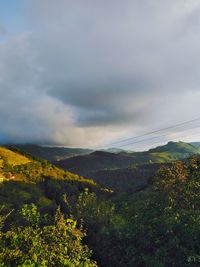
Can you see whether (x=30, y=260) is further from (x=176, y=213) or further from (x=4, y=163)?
(x=4, y=163)

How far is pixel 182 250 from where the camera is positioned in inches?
1046

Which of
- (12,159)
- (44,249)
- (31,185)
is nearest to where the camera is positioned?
(44,249)

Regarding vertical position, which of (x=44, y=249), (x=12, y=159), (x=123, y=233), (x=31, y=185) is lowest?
(x=31, y=185)

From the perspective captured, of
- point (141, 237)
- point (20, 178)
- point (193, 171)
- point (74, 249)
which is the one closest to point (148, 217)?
point (141, 237)

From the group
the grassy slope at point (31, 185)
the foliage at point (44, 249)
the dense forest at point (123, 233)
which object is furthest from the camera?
the grassy slope at point (31, 185)

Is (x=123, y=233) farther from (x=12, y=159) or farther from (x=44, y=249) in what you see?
(x=12, y=159)

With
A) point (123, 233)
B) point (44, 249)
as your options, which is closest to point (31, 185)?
point (123, 233)

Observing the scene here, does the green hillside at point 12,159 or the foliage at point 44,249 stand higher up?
the green hillside at point 12,159

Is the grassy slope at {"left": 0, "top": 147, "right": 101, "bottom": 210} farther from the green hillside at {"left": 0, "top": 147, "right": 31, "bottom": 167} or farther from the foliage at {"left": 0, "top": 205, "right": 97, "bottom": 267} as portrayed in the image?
the foliage at {"left": 0, "top": 205, "right": 97, "bottom": 267}

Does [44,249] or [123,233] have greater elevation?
[44,249]

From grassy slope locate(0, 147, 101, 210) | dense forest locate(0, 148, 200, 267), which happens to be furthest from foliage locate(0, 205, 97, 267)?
grassy slope locate(0, 147, 101, 210)

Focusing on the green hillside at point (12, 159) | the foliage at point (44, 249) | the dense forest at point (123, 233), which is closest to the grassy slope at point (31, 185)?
the green hillside at point (12, 159)

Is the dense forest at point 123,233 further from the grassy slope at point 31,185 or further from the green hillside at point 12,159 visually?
the green hillside at point 12,159

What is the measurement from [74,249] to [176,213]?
10.2 meters
